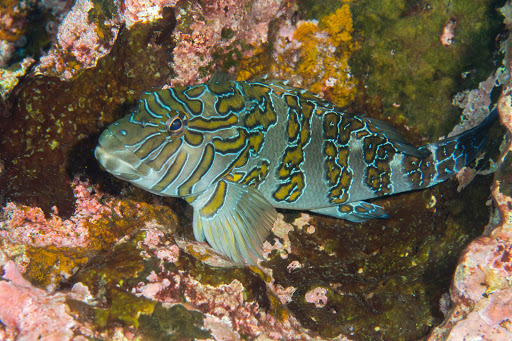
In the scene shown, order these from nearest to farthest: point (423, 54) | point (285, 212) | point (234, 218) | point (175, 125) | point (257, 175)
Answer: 1. point (175, 125)
2. point (234, 218)
3. point (257, 175)
4. point (423, 54)
5. point (285, 212)

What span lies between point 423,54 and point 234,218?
3120 millimetres

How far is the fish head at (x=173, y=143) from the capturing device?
2.80 metres

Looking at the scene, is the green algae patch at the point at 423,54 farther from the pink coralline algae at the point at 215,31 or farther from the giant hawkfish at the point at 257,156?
the pink coralline algae at the point at 215,31

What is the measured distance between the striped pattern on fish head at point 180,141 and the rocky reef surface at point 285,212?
0.77 meters

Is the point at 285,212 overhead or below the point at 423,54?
below

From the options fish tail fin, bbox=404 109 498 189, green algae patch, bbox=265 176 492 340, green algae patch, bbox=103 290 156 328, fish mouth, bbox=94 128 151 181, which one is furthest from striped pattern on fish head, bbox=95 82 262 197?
fish tail fin, bbox=404 109 498 189

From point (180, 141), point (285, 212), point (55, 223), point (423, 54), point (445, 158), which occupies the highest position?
point (423, 54)

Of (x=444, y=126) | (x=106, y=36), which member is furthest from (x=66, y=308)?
(x=444, y=126)

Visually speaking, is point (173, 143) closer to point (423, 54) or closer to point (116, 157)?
point (116, 157)

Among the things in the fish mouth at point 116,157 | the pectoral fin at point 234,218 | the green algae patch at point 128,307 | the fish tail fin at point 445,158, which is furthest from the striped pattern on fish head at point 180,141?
the fish tail fin at point 445,158

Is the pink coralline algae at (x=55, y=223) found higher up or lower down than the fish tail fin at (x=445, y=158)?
lower down

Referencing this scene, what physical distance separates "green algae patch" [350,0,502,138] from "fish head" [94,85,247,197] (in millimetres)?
2186

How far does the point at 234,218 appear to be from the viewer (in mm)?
3457

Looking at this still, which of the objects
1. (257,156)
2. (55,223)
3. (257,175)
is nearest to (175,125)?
(257,156)
